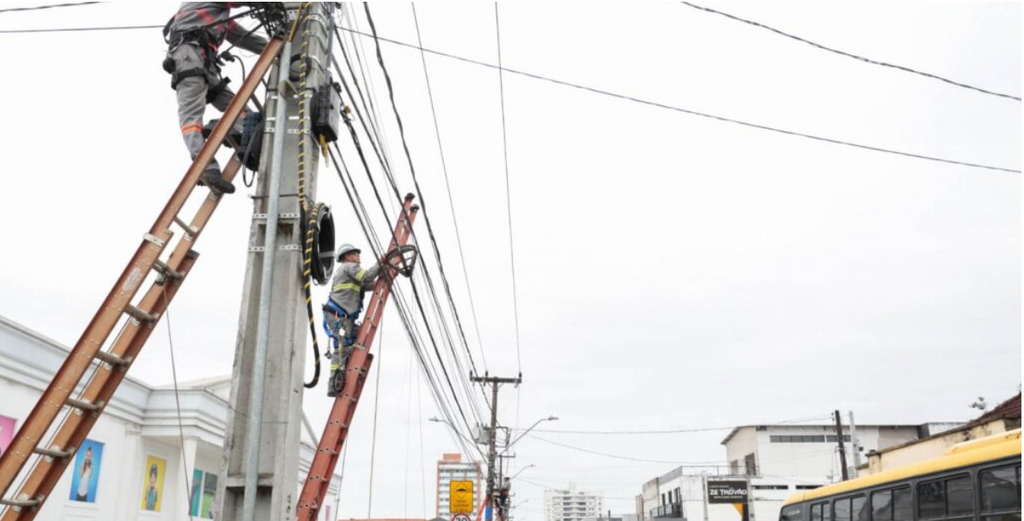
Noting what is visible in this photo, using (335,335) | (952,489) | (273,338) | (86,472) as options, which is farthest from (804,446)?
(273,338)

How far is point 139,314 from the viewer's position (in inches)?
214

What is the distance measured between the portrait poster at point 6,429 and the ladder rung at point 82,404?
7891mm

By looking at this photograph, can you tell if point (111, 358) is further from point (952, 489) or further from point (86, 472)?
point (86, 472)

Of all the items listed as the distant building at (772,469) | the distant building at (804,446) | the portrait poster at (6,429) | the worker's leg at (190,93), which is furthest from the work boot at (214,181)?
the distant building at (804,446)

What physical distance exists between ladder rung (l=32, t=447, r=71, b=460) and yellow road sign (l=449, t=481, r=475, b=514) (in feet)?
56.1

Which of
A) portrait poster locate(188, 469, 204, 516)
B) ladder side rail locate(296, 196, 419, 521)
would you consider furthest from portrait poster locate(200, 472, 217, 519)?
ladder side rail locate(296, 196, 419, 521)

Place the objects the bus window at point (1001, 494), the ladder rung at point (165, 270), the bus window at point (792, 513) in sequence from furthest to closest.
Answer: the bus window at point (792, 513) → the bus window at point (1001, 494) → the ladder rung at point (165, 270)

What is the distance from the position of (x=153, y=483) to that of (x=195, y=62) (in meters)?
12.8

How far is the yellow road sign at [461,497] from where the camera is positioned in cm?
2144

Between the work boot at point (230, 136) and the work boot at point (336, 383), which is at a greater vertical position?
the work boot at point (230, 136)

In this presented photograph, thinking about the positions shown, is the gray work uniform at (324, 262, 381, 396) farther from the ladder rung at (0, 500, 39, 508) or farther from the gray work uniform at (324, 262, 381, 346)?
the ladder rung at (0, 500, 39, 508)

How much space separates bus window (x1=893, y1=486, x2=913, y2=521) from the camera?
11.1 m

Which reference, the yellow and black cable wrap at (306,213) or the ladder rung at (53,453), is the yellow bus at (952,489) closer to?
the yellow and black cable wrap at (306,213)

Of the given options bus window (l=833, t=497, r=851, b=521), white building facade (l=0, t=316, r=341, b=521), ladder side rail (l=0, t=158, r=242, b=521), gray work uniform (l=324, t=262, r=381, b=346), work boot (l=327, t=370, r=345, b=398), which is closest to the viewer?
ladder side rail (l=0, t=158, r=242, b=521)
